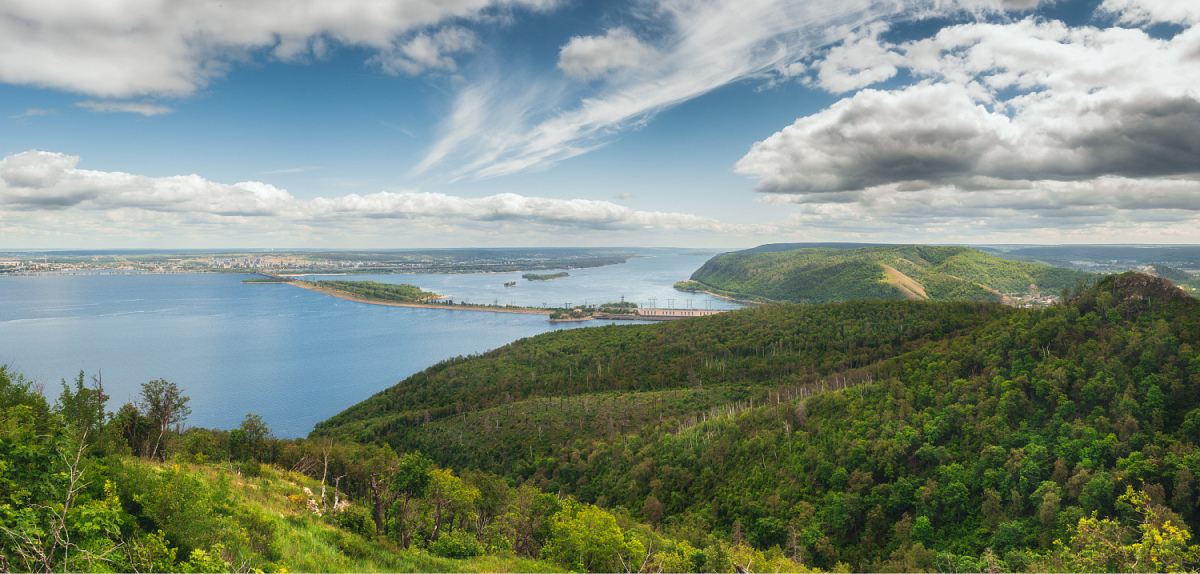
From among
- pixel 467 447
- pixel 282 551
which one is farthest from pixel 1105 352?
pixel 467 447

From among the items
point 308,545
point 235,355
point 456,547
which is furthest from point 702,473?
point 235,355

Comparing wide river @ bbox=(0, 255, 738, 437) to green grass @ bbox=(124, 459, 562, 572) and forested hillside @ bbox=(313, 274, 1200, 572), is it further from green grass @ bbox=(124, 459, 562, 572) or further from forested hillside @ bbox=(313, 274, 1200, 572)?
green grass @ bbox=(124, 459, 562, 572)

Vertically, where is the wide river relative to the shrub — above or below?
below

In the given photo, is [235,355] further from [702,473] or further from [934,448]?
[934,448]

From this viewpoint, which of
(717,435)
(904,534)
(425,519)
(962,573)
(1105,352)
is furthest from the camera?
(717,435)

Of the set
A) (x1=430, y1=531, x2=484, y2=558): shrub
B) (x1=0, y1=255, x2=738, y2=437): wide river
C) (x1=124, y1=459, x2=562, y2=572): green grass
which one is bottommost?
(x1=0, y1=255, x2=738, y2=437): wide river

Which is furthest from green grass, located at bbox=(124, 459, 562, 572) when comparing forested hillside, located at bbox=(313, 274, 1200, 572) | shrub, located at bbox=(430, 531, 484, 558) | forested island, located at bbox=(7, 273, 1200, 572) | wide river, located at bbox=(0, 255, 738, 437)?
wide river, located at bbox=(0, 255, 738, 437)

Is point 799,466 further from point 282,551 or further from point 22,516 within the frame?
point 22,516
